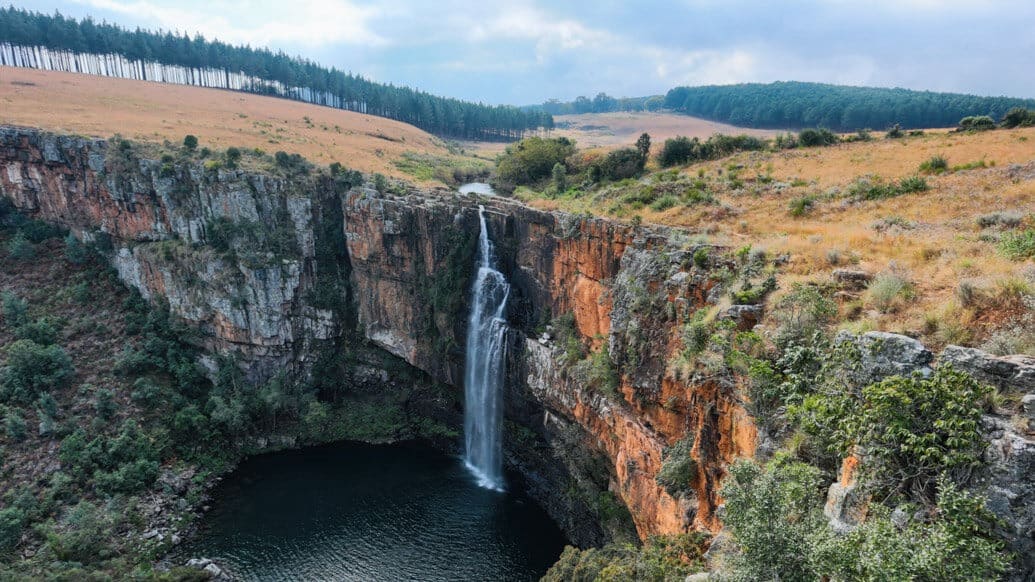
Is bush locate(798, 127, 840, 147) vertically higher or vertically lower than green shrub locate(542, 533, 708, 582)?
higher

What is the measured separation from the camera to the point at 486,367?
37.7 meters

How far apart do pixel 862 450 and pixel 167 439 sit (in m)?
44.0

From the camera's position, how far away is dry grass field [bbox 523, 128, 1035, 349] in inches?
454

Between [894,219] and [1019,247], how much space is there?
21.7ft

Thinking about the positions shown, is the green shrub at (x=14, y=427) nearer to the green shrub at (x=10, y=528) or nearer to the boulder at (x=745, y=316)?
the green shrub at (x=10, y=528)

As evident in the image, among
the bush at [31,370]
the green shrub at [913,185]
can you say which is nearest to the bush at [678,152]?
the green shrub at [913,185]

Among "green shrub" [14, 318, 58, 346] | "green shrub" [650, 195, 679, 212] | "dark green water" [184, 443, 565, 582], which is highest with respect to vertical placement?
"green shrub" [650, 195, 679, 212]

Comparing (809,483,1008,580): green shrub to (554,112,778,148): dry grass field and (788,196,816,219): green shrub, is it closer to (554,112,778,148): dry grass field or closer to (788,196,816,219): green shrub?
(788,196,816,219): green shrub

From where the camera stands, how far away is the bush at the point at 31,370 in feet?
116

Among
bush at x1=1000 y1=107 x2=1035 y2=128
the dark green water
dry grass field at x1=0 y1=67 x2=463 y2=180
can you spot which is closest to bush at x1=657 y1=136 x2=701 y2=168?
bush at x1=1000 y1=107 x2=1035 y2=128

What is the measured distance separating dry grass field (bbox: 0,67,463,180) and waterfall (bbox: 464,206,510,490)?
2103 centimetres

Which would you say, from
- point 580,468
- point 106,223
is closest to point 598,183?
point 580,468

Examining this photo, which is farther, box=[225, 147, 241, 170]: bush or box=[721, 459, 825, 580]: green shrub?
box=[225, 147, 241, 170]: bush

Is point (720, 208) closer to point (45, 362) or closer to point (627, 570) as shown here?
point (627, 570)
